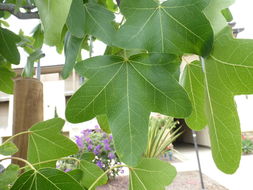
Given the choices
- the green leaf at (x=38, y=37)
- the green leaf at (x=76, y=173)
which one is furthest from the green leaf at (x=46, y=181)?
the green leaf at (x=38, y=37)

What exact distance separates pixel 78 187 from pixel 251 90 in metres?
0.29

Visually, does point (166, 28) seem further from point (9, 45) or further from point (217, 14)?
point (9, 45)

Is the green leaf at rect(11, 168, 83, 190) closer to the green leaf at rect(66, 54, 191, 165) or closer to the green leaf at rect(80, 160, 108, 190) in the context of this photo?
the green leaf at rect(66, 54, 191, 165)

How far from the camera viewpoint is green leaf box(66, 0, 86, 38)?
1.33ft

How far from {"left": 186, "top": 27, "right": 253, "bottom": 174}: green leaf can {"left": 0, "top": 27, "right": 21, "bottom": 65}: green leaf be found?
51 cm

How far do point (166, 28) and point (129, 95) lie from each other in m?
0.12

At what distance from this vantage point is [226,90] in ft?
1.13

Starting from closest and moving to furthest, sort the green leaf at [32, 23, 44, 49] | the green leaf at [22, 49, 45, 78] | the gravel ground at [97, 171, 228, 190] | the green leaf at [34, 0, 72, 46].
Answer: the green leaf at [34, 0, 72, 46] < the green leaf at [22, 49, 45, 78] < the green leaf at [32, 23, 44, 49] < the gravel ground at [97, 171, 228, 190]

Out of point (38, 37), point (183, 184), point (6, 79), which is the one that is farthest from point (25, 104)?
point (183, 184)

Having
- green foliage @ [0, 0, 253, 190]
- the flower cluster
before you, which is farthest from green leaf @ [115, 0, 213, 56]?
the flower cluster

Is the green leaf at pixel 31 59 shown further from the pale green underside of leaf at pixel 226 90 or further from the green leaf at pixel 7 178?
the pale green underside of leaf at pixel 226 90

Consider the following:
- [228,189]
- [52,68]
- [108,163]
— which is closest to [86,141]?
[108,163]

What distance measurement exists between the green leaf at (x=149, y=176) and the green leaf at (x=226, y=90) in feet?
0.62

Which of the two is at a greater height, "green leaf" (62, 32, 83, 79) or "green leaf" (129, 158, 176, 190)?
"green leaf" (62, 32, 83, 79)
